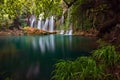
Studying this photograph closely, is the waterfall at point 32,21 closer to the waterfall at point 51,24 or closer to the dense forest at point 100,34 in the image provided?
the waterfall at point 51,24

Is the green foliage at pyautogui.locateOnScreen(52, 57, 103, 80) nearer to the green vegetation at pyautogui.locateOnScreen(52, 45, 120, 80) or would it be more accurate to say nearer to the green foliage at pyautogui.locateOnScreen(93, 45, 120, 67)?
the green vegetation at pyautogui.locateOnScreen(52, 45, 120, 80)

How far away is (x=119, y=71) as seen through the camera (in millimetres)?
9148

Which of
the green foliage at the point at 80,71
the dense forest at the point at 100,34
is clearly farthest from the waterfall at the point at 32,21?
the green foliage at the point at 80,71

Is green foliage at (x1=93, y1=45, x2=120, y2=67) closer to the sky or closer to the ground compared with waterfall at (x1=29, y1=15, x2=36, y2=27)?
closer to the ground

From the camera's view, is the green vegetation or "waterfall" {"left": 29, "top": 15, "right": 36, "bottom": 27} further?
"waterfall" {"left": 29, "top": 15, "right": 36, "bottom": 27}

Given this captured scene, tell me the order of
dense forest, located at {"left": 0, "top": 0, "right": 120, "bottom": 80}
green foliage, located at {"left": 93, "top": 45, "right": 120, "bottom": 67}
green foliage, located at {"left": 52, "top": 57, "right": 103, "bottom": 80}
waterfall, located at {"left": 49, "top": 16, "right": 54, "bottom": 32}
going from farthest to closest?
waterfall, located at {"left": 49, "top": 16, "right": 54, "bottom": 32}, green foliage, located at {"left": 93, "top": 45, "right": 120, "bottom": 67}, dense forest, located at {"left": 0, "top": 0, "right": 120, "bottom": 80}, green foliage, located at {"left": 52, "top": 57, "right": 103, "bottom": 80}

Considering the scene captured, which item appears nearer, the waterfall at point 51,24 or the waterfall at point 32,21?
the waterfall at point 51,24

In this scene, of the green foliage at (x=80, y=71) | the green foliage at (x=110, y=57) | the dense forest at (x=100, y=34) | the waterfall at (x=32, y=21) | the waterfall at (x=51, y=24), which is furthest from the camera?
the waterfall at (x=32, y=21)

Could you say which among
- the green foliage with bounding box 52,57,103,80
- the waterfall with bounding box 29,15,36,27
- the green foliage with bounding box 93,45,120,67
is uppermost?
the waterfall with bounding box 29,15,36,27

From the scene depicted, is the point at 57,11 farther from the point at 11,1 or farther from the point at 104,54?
the point at 104,54

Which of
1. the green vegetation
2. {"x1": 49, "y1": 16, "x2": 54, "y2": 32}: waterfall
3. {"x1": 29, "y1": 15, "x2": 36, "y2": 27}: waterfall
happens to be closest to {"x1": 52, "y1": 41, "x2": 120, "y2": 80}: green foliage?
the green vegetation

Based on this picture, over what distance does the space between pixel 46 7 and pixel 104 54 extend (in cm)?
1001

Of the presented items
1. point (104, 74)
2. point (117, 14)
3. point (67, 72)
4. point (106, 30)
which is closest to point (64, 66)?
point (67, 72)

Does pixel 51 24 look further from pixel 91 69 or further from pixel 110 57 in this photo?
pixel 91 69
